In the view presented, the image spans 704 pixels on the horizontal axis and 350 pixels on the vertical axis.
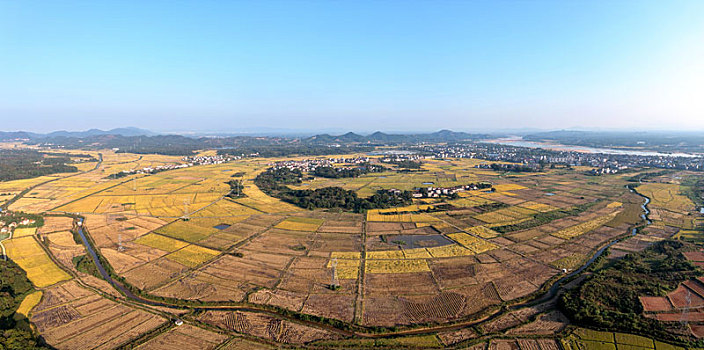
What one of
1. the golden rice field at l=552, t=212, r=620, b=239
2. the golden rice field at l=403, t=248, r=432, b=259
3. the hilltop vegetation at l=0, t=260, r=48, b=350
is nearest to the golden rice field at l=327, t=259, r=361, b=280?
the golden rice field at l=403, t=248, r=432, b=259

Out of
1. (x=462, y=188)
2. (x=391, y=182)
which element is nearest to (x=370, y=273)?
(x=462, y=188)

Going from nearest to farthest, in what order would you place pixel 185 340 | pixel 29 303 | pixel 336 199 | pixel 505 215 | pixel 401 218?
pixel 185 340 → pixel 29 303 → pixel 401 218 → pixel 505 215 → pixel 336 199

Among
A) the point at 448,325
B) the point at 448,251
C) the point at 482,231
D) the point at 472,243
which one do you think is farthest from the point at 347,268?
the point at 482,231

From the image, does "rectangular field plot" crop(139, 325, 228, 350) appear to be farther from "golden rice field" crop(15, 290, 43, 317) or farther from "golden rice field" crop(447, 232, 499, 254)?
"golden rice field" crop(447, 232, 499, 254)

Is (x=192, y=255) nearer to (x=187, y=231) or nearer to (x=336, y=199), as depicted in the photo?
(x=187, y=231)

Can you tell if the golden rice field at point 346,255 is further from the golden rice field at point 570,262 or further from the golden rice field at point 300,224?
the golden rice field at point 570,262

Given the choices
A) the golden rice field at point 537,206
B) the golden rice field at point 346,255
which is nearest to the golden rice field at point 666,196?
the golden rice field at point 537,206
